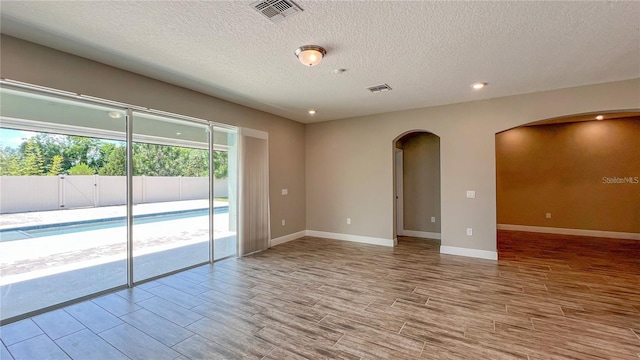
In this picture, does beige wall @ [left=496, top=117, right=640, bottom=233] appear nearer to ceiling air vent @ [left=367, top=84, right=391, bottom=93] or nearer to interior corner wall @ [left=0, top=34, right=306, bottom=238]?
ceiling air vent @ [left=367, top=84, right=391, bottom=93]

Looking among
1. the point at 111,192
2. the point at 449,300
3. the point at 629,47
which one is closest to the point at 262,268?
the point at 111,192

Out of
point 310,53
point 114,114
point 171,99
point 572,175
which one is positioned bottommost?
point 572,175

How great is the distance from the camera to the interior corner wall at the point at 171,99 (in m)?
2.74

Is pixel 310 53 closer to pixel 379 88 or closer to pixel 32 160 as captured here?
pixel 379 88

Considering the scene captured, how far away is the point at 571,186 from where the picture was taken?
6.73 metres

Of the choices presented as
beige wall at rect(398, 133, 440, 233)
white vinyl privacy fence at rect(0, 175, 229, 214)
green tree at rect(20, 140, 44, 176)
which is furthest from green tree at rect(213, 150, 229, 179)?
beige wall at rect(398, 133, 440, 233)

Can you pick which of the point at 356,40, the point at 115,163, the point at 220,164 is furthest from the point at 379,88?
the point at 115,163

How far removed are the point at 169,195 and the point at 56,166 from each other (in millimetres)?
1397

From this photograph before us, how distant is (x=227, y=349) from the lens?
230 cm

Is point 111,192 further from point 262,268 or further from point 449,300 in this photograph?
point 449,300

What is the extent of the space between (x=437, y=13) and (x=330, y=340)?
117 inches

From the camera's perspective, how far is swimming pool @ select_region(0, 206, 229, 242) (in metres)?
2.89

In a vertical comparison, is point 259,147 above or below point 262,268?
above

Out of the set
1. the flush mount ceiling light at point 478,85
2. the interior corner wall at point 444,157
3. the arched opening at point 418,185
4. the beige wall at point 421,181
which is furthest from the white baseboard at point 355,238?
the flush mount ceiling light at point 478,85
